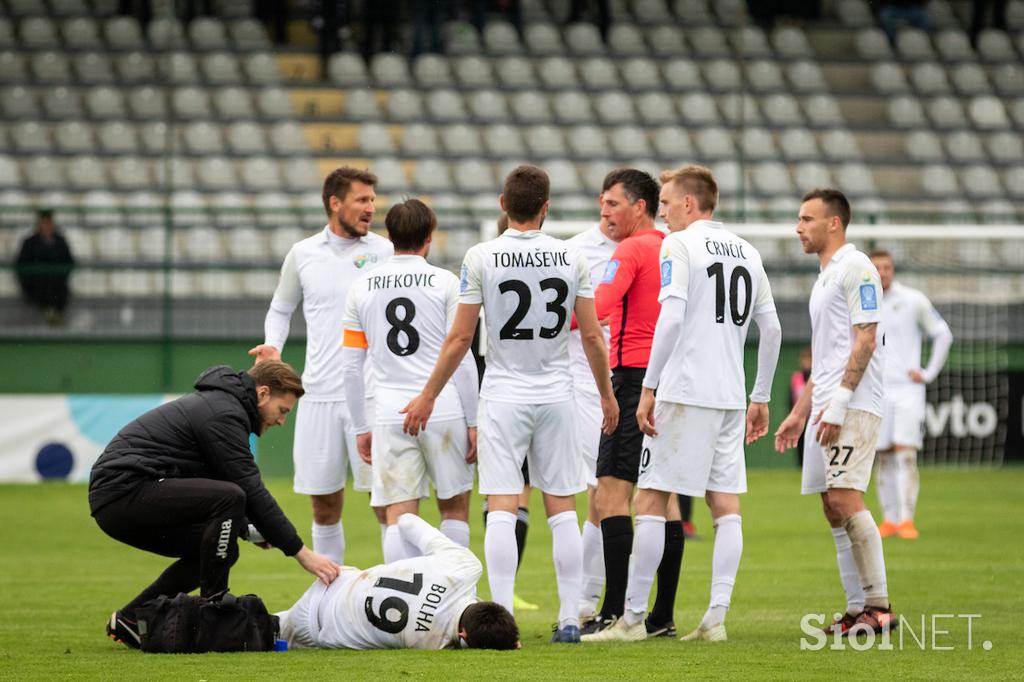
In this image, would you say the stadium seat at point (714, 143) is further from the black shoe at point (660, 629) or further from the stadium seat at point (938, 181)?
the black shoe at point (660, 629)

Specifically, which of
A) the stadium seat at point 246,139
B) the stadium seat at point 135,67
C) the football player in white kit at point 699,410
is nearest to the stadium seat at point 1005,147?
the stadium seat at point 246,139

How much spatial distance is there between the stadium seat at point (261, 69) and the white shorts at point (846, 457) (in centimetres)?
1570

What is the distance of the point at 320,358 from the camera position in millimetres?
7555

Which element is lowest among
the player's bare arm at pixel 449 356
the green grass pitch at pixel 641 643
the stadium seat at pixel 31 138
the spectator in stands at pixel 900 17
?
the green grass pitch at pixel 641 643

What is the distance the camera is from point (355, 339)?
22.1 ft

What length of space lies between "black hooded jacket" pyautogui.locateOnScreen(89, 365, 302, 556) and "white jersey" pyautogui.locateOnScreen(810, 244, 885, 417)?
8.45ft

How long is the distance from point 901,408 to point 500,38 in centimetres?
1211

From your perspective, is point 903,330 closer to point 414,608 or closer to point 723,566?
point 723,566

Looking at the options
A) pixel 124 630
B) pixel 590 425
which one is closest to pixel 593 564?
pixel 590 425

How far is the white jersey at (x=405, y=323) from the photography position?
260 inches

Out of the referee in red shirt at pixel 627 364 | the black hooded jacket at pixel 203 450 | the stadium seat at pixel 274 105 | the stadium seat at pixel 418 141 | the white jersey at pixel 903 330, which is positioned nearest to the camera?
the black hooded jacket at pixel 203 450

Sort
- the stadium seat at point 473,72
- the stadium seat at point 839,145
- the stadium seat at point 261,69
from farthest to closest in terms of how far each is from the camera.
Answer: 1. the stadium seat at point 473,72
2. the stadium seat at point 839,145
3. the stadium seat at point 261,69

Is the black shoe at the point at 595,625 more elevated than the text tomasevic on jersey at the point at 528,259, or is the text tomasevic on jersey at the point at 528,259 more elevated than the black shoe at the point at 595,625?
the text tomasevic on jersey at the point at 528,259

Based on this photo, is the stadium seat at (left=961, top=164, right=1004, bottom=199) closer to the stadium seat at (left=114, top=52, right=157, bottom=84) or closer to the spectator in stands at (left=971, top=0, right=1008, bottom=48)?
the spectator in stands at (left=971, top=0, right=1008, bottom=48)
